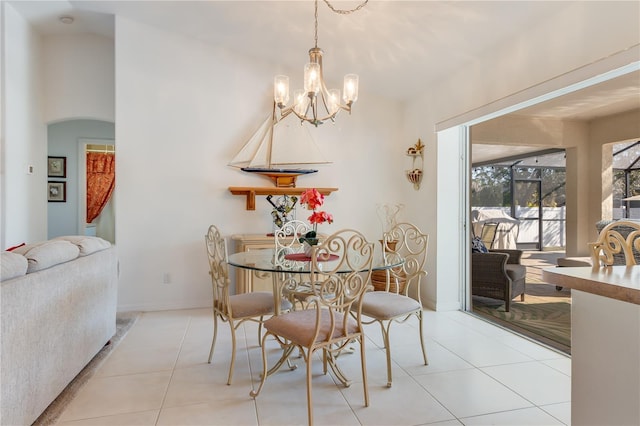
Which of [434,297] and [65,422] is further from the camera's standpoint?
[434,297]

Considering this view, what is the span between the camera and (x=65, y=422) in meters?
1.88

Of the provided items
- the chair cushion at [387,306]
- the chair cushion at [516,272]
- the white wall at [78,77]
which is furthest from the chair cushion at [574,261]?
the white wall at [78,77]

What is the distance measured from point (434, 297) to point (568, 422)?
2.12m

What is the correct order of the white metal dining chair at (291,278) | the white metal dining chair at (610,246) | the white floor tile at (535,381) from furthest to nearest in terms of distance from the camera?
1. the white metal dining chair at (291,278)
2. the white floor tile at (535,381)
3. the white metal dining chair at (610,246)

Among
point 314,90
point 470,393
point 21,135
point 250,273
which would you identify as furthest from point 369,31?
point 21,135

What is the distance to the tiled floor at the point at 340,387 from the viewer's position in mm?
1936

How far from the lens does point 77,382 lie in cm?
229

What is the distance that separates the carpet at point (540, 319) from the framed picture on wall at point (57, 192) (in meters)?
6.15

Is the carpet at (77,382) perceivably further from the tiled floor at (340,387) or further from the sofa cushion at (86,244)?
the sofa cushion at (86,244)

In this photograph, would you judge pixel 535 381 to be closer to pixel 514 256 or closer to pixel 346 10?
pixel 514 256

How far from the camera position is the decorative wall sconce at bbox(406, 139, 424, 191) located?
4.24 meters

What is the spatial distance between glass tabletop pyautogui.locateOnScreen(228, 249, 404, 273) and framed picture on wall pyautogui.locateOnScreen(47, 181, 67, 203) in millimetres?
4598

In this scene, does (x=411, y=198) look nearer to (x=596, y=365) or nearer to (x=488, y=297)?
(x=488, y=297)

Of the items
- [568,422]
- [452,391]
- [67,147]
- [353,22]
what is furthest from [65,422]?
[67,147]
